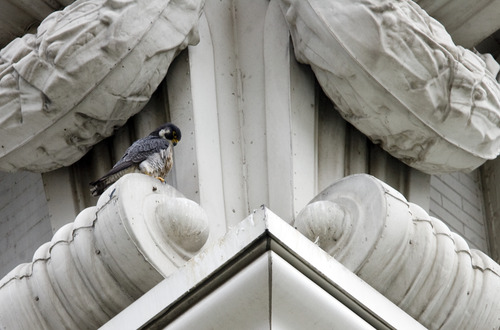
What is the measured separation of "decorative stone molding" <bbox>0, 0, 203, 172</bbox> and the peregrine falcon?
117 mm

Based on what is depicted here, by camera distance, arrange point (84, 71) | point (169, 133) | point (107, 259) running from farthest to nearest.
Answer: point (169, 133) → point (84, 71) → point (107, 259)

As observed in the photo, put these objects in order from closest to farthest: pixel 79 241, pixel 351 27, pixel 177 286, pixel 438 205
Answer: pixel 177 286 → pixel 79 241 → pixel 351 27 → pixel 438 205

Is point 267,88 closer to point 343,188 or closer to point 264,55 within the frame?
point 264,55

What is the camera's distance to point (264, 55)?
620 cm

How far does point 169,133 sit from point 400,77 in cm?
81

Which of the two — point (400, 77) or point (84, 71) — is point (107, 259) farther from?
point (400, 77)

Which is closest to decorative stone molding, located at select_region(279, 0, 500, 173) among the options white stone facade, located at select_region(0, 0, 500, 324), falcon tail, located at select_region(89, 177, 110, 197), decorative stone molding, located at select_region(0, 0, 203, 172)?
white stone facade, located at select_region(0, 0, 500, 324)

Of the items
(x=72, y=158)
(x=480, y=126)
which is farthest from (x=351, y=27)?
(x=72, y=158)

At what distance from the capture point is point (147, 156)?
20.0 feet

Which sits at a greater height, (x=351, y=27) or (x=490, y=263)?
(x=351, y=27)

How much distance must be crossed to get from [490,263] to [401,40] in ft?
2.75

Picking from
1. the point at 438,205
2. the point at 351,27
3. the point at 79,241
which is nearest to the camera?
the point at 79,241

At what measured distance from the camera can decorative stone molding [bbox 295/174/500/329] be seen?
5289 millimetres

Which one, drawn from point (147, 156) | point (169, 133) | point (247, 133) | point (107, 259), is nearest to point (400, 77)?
point (247, 133)
